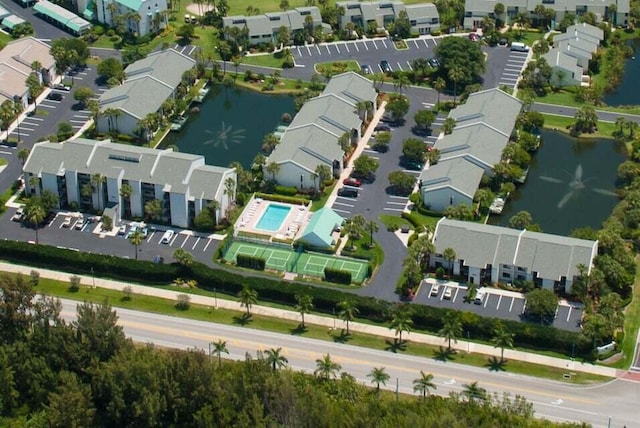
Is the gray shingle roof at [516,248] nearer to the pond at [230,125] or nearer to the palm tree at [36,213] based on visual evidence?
the pond at [230,125]

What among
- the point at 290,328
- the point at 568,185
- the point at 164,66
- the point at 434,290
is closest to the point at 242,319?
the point at 290,328

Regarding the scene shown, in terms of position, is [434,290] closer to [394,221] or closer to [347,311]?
[347,311]

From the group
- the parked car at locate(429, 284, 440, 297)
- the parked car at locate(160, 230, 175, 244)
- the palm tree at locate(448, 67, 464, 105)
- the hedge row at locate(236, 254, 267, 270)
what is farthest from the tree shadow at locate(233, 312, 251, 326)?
the palm tree at locate(448, 67, 464, 105)

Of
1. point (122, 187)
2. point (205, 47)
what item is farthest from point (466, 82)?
point (122, 187)

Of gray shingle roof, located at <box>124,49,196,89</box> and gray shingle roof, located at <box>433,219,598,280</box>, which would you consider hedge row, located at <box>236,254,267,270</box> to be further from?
gray shingle roof, located at <box>124,49,196,89</box>

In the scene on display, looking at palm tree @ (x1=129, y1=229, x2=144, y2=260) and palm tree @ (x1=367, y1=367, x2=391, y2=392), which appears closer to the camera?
palm tree @ (x1=367, y1=367, x2=391, y2=392)

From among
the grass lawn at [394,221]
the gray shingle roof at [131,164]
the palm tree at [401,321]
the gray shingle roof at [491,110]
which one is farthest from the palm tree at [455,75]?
the palm tree at [401,321]
